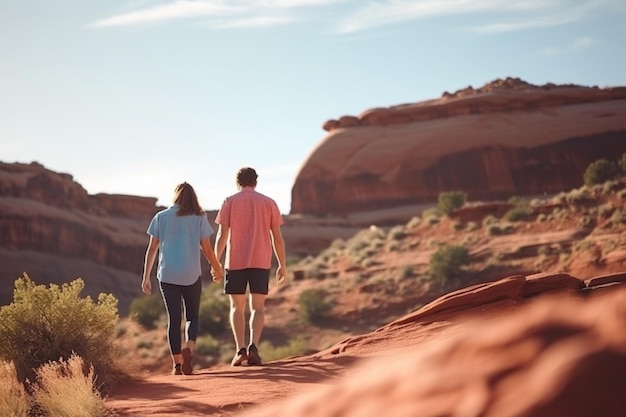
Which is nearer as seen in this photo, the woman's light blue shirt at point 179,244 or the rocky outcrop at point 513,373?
the rocky outcrop at point 513,373

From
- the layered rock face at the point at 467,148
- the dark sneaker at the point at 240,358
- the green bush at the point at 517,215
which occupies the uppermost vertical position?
the layered rock face at the point at 467,148

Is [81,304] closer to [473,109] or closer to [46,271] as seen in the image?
[46,271]

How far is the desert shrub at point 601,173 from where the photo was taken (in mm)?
35500

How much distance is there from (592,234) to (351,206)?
33171 mm

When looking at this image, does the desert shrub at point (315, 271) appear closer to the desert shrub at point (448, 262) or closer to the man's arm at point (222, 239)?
the desert shrub at point (448, 262)

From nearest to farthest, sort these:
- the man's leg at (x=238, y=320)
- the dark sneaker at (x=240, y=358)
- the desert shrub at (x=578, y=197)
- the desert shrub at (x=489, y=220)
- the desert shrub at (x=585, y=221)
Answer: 1. the dark sneaker at (x=240, y=358)
2. the man's leg at (x=238, y=320)
3. the desert shrub at (x=585, y=221)
4. the desert shrub at (x=578, y=197)
5. the desert shrub at (x=489, y=220)

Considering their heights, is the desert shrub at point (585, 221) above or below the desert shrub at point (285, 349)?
above

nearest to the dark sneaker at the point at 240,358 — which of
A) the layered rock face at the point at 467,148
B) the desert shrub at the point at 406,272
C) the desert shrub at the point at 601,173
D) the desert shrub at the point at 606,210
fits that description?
the desert shrub at the point at 406,272

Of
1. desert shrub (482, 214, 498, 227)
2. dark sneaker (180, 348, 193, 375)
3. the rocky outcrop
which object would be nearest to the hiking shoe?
dark sneaker (180, 348, 193, 375)

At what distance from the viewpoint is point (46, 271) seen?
4472 cm

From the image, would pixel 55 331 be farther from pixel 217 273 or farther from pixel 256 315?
pixel 256 315

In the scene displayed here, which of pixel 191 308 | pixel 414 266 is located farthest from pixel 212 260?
pixel 414 266

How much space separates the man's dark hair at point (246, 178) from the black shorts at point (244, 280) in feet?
2.95

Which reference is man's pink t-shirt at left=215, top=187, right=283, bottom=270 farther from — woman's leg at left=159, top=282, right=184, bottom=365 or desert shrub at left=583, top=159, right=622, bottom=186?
desert shrub at left=583, top=159, right=622, bottom=186
